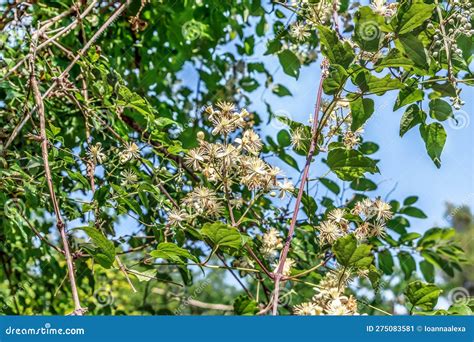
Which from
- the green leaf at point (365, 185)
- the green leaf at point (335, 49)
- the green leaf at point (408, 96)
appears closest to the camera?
the green leaf at point (335, 49)

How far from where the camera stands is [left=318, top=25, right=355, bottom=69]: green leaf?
3.48ft

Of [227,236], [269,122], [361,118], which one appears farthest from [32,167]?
[269,122]

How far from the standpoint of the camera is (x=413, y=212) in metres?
1.79

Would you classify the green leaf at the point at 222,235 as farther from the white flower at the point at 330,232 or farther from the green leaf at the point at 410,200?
the green leaf at the point at 410,200

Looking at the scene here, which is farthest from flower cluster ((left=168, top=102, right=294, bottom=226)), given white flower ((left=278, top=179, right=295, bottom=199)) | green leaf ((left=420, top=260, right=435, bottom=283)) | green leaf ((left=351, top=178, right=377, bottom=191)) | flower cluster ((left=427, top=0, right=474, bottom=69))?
green leaf ((left=420, top=260, right=435, bottom=283))

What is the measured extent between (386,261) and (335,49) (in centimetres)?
83

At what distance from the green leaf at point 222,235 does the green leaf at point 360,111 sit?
272 millimetres

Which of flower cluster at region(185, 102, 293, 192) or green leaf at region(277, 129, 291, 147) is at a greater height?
green leaf at region(277, 129, 291, 147)

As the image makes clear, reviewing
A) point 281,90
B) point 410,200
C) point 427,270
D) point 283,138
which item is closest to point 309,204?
point 283,138

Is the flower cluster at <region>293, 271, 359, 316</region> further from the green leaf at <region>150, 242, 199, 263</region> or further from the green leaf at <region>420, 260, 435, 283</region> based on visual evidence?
the green leaf at <region>420, 260, 435, 283</region>

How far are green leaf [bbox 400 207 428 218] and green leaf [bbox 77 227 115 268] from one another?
94 centimetres

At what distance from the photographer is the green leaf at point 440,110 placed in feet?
3.96

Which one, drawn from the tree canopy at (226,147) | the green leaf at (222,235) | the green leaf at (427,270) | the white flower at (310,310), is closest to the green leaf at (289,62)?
the tree canopy at (226,147)

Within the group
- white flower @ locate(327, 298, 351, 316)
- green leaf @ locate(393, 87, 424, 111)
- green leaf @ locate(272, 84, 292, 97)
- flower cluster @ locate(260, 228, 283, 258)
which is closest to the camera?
white flower @ locate(327, 298, 351, 316)
